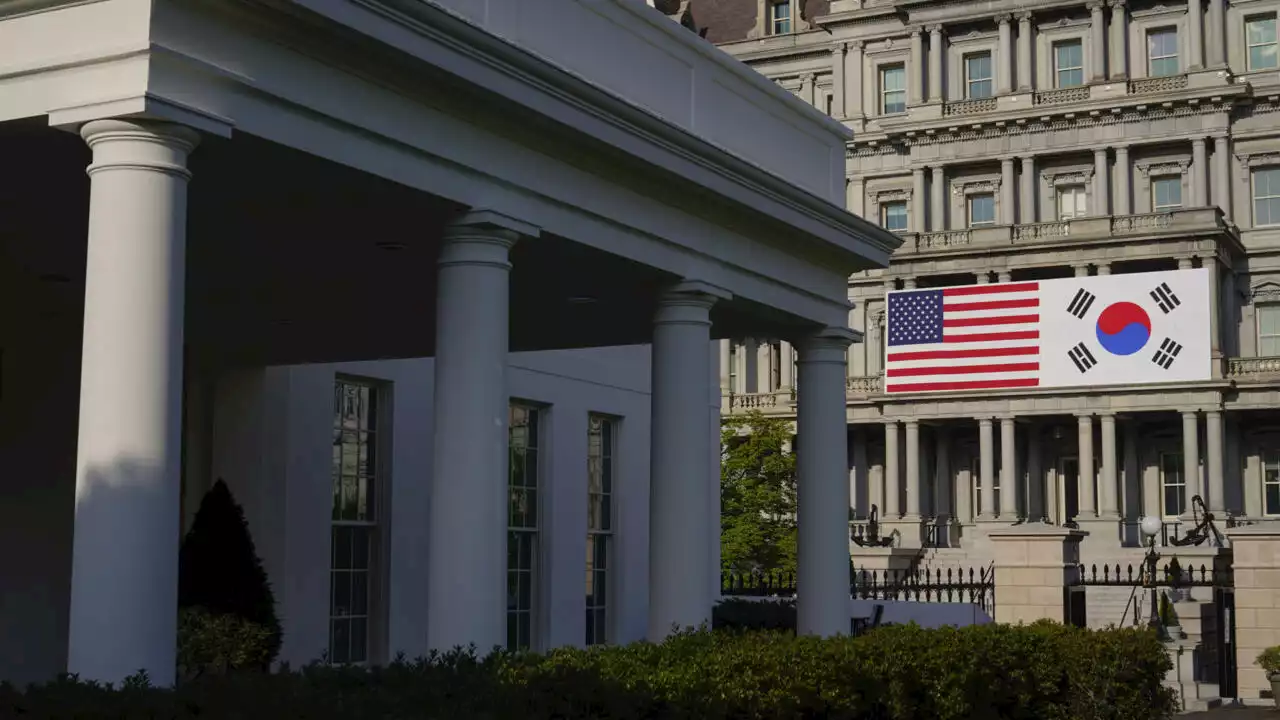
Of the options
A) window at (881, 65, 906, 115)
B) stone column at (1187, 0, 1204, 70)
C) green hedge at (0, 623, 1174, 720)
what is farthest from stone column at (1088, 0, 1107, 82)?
green hedge at (0, 623, 1174, 720)

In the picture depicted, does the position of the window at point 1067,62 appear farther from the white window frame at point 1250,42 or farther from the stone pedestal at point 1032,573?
the stone pedestal at point 1032,573

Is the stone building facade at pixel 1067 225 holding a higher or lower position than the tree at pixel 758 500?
higher

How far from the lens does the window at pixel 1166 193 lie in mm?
74125

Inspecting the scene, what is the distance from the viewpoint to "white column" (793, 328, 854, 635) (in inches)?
785

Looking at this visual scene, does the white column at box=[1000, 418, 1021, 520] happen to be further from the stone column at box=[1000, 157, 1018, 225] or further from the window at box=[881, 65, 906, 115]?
the window at box=[881, 65, 906, 115]

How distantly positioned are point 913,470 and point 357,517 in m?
53.6

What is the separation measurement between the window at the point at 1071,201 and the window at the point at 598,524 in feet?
175

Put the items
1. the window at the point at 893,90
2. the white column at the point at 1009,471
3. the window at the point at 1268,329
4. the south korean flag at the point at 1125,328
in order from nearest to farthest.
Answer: the south korean flag at the point at 1125,328, the white column at the point at 1009,471, the window at the point at 1268,329, the window at the point at 893,90

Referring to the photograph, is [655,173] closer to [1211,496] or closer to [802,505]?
[802,505]

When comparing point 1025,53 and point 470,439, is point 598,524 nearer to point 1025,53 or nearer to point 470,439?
point 470,439

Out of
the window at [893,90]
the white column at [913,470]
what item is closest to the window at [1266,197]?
the window at [893,90]

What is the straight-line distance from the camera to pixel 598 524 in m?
26.8

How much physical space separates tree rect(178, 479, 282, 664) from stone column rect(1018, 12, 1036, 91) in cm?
6369

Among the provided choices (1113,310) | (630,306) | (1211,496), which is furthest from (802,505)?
(1211,496)
